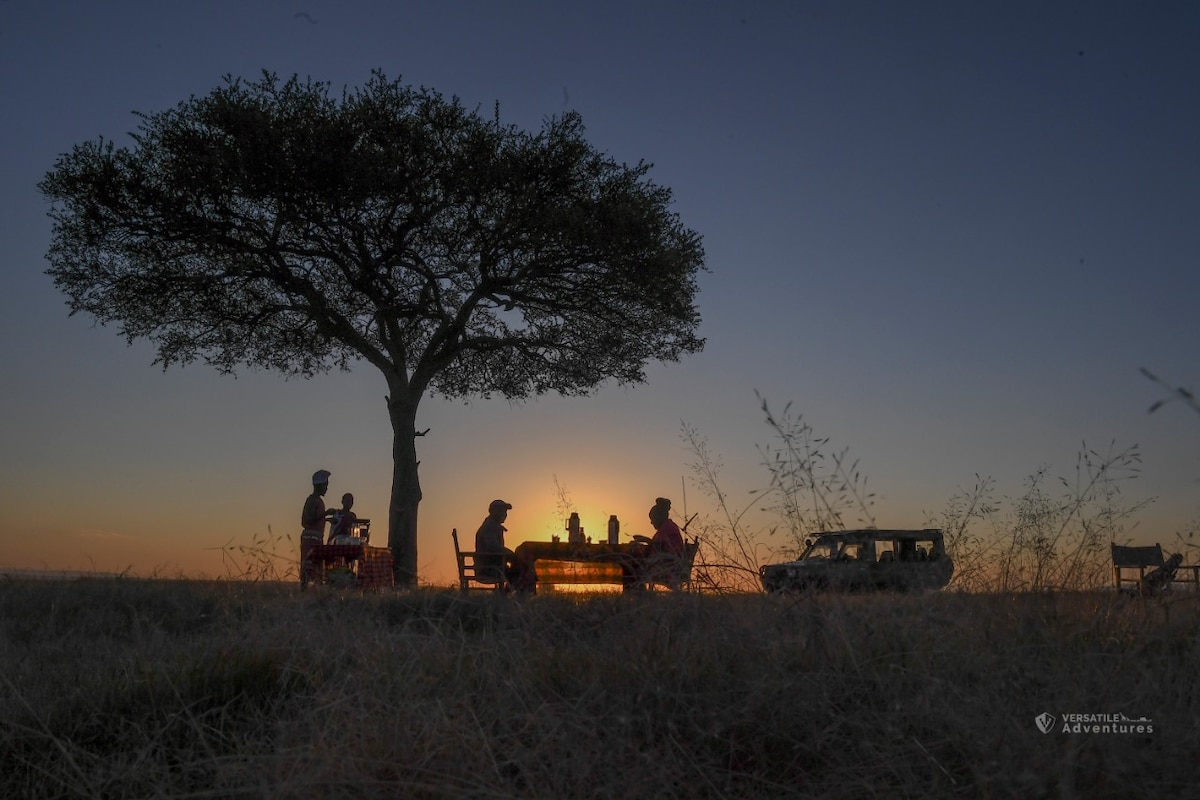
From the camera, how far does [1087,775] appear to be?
3125 mm

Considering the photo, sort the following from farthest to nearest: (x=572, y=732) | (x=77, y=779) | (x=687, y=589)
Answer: (x=687, y=589) → (x=77, y=779) → (x=572, y=732)

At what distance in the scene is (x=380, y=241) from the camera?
18250mm

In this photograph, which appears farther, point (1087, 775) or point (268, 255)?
point (268, 255)

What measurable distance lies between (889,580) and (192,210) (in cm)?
1488

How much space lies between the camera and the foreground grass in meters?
3.29

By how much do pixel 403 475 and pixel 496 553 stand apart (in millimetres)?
7023

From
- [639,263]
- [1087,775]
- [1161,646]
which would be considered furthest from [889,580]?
[639,263]

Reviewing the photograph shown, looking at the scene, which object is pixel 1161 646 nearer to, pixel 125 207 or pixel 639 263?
pixel 639 263

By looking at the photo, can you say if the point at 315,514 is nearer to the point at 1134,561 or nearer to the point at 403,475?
the point at 403,475

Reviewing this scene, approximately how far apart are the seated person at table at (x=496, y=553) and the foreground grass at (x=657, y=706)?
619 cm

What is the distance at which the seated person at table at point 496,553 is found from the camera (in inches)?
463

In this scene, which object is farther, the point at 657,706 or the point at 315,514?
the point at 315,514

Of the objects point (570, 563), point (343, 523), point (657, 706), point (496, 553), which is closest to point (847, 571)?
point (657, 706)

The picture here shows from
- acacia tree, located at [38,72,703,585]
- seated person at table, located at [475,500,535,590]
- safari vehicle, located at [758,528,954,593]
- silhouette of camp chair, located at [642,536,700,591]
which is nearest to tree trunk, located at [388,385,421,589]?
acacia tree, located at [38,72,703,585]
